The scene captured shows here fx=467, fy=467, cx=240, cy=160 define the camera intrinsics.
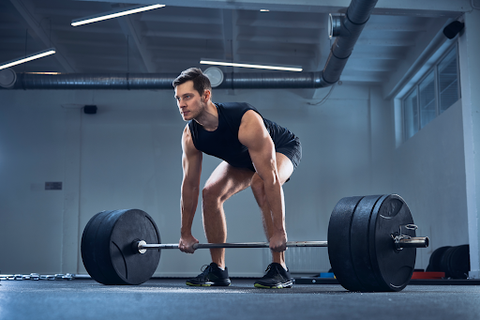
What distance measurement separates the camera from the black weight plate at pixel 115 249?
8.20ft

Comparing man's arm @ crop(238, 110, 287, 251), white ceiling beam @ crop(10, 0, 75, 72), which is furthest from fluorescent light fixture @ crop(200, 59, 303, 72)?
man's arm @ crop(238, 110, 287, 251)

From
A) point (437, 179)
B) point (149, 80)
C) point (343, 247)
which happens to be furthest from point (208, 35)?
point (343, 247)

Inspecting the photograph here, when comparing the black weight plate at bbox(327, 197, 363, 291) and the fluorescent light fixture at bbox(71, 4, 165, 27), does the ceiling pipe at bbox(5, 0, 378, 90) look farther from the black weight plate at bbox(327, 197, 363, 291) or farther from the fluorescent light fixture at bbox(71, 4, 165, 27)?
the black weight plate at bbox(327, 197, 363, 291)

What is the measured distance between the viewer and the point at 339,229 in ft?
6.37

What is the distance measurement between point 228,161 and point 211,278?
2.14 feet

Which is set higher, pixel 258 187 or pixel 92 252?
pixel 258 187

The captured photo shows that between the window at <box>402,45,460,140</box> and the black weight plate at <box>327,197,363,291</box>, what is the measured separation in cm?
393

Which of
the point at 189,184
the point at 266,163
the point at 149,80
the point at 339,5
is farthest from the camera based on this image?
the point at 149,80

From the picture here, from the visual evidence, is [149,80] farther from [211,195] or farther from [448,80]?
[211,195]

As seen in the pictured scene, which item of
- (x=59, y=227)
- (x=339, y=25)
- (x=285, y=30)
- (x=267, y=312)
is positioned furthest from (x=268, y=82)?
(x=267, y=312)

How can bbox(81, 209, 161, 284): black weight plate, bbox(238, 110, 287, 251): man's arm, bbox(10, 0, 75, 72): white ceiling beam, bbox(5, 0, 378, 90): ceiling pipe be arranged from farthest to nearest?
1. bbox(5, 0, 378, 90): ceiling pipe
2. bbox(10, 0, 75, 72): white ceiling beam
3. bbox(81, 209, 161, 284): black weight plate
4. bbox(238, 110, 287, 251): man's arm

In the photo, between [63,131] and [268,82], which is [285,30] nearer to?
[268,82]

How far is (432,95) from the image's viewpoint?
20.5 feet

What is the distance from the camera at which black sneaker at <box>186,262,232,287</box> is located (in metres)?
2.52
